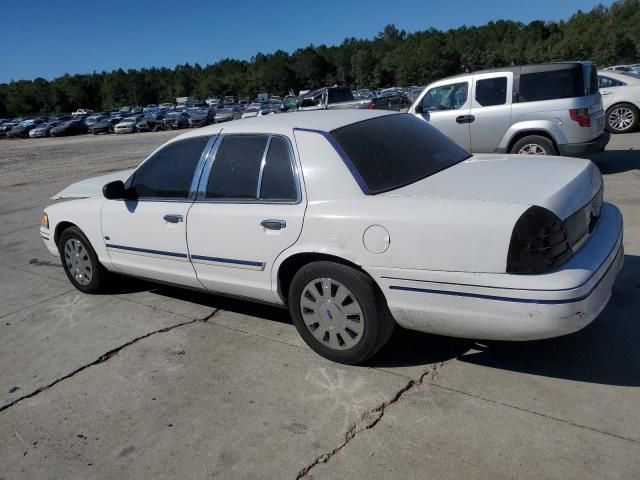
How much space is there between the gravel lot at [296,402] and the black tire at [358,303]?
0.40 feet

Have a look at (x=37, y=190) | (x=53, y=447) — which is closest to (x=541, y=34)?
(x=37, y=190)

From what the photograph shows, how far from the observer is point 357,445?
277 centimetres

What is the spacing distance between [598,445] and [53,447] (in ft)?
9.13

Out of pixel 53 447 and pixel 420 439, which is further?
pixel 53 447

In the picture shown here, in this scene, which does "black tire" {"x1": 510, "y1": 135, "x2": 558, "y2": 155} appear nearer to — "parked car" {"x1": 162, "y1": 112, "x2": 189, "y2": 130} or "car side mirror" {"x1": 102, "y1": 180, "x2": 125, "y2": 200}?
"car side mirror" {"x1": 102, "y1": 180, "x2": 125, "y2": 200}

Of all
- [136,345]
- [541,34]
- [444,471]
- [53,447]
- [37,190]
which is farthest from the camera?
[541,34]

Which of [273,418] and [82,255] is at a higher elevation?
[82,255]

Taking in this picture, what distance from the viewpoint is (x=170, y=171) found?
4355 millimetres

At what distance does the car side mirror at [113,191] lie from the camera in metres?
4.46

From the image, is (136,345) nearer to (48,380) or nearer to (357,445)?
(48,380)

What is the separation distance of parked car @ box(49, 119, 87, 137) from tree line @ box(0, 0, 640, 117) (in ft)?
254

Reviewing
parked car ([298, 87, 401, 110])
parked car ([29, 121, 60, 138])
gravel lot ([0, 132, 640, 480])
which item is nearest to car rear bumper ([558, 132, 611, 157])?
gravel lot ([0, 132, 640, 480])

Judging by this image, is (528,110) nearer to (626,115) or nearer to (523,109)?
(523,109)

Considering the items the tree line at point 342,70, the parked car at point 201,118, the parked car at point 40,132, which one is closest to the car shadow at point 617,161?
the parked car at point 201,118
